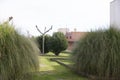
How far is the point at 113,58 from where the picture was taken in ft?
25.8

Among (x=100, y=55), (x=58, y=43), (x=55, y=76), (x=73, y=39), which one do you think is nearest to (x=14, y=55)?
(x=55, y=76)

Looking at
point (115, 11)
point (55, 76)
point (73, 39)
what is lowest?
point (55, 76)

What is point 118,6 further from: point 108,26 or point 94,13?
point 108,26

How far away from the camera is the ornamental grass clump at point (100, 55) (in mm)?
7871

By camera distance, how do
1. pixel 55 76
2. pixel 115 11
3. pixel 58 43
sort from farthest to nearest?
pixel 58 43 < pixel 115 11 < pixel 55 76

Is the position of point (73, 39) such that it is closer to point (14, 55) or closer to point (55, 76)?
point (55, 76)

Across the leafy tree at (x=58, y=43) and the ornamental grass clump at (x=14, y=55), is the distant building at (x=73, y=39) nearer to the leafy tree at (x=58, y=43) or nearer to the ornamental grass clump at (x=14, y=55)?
the leafy tree at (x=58, y=43)

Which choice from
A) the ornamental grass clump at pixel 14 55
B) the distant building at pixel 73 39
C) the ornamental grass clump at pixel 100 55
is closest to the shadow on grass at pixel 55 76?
the ornamental grass clump at pixel 100 55

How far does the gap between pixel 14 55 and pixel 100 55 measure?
2.82 metres

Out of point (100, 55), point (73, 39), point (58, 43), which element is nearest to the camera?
point (100, 55)

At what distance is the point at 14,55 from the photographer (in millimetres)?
6609

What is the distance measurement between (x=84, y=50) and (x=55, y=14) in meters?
9.17

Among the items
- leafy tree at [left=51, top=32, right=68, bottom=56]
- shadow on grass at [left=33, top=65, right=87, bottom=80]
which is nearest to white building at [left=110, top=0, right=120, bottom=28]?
shadow on grass at [left=33, top=65, right=87, bottom=80]

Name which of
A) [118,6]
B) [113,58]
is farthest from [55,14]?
[113,58]
